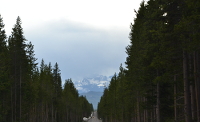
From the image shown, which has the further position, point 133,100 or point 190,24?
point 133,100

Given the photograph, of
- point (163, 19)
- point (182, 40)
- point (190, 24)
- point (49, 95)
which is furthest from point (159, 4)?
point (49, 95)

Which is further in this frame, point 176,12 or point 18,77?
point 18,77

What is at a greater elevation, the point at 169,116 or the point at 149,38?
the point at 149,38

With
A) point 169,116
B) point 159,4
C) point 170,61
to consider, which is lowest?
point 169,116

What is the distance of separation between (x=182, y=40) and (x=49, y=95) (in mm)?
51902

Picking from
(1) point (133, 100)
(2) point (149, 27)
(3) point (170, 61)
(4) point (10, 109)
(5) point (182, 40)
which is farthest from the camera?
(1) point (133, 100)

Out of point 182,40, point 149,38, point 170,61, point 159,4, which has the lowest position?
point 170,61

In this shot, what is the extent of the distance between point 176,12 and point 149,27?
18.3ft

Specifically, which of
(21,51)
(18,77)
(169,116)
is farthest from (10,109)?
(169,116)

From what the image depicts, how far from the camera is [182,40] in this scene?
15891 millimetres

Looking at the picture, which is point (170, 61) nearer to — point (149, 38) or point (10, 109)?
point (149, 38)

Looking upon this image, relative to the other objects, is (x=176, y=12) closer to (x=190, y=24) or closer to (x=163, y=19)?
(x=163, y=19)

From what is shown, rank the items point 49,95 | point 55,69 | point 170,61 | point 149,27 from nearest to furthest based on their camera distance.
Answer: point 170,61 < point 149,27 < point 49,95 < point 55,69

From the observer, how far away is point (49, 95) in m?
63.8
